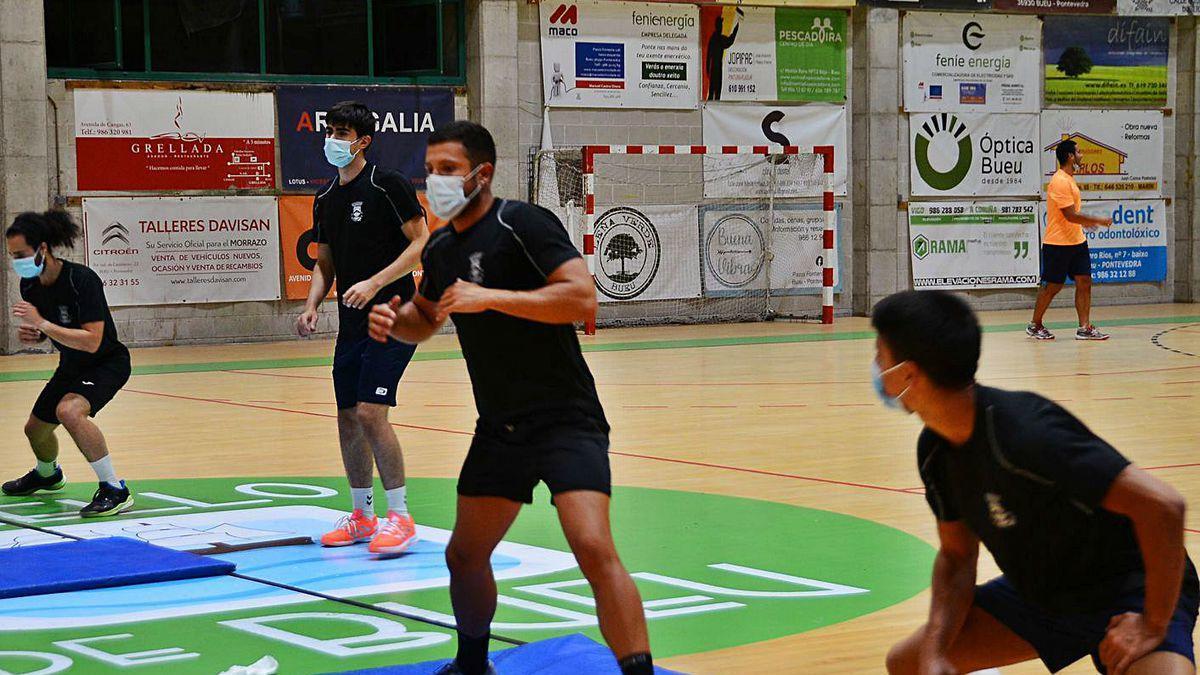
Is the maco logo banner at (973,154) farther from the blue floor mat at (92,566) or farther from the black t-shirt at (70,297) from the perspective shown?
the blue floor mat at (92,566)

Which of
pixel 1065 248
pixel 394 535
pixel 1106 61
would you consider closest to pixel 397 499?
pixel 394 535

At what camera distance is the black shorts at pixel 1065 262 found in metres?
18.8

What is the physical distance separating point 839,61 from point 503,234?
19.0 m

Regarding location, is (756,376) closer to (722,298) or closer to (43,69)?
(722,298)

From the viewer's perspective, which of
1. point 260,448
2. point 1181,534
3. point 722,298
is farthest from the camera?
point 722,298

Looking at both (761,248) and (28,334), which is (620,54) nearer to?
(761,248)

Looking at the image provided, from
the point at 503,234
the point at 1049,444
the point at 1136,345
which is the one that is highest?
the point at 503,234

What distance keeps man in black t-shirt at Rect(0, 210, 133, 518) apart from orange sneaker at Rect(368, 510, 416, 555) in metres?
1.90

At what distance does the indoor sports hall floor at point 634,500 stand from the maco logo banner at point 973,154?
6.42 m

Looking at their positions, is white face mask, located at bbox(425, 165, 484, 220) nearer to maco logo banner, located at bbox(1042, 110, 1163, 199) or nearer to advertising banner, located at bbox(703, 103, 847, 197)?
advertising banner, located at bbox(703, 103, 847, 197)

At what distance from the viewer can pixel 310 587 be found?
6.92m

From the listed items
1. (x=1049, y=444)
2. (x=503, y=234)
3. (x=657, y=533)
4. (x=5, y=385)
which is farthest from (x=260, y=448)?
(x=1049, y=444)

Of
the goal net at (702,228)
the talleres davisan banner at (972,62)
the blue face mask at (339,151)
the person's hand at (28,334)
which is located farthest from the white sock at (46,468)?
the talleres davisan banner at (972,62)

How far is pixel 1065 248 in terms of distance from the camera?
1883 cm
